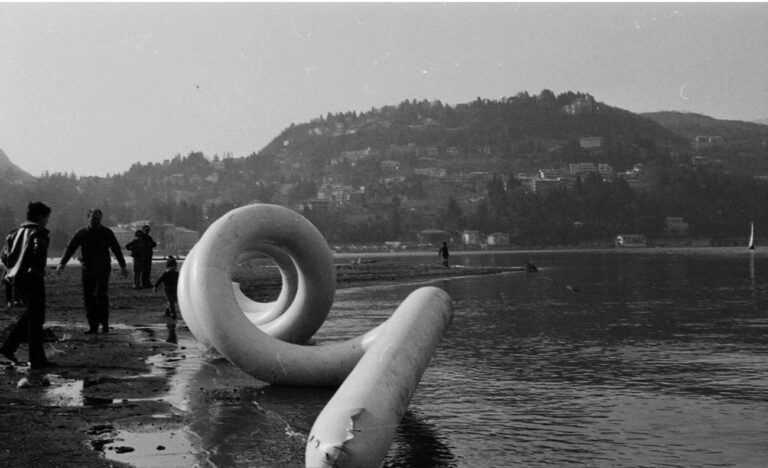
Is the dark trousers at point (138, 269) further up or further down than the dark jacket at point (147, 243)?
further down

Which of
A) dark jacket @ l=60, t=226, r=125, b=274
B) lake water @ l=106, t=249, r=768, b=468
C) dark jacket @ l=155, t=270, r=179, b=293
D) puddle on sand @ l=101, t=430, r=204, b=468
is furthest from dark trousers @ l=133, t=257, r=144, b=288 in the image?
puddle on sand @ l=101, t=430, r=204, b=468

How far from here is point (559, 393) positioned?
8766mm

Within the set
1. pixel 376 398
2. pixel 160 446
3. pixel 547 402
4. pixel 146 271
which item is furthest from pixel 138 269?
pixel 376 398

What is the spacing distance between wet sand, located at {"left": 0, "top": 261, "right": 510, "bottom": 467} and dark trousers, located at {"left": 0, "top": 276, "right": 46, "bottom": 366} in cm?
24

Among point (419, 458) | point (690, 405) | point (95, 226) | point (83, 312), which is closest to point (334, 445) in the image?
A: point (419, 458)

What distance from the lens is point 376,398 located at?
219 inches

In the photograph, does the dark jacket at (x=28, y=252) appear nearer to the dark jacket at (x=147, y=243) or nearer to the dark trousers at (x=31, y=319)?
the dark trousers at (x=31, y=319)

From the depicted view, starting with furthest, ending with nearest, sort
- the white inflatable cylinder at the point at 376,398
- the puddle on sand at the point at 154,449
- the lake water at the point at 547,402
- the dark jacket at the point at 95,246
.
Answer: the dark jacket at the point at 95,246, the lake water at the point at 547,402, the puddle on sand at the point at 154,449, the white inflatable cylinder at the point at 376,398

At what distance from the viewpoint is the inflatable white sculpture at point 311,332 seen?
5160 millimetres

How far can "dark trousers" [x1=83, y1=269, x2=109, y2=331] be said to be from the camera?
1304 centimetres

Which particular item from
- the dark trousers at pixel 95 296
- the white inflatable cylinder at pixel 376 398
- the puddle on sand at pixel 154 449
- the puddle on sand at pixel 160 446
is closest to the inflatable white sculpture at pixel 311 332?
the white inflatable cylinder at pixel 376 398

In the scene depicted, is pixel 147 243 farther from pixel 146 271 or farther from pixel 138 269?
pixel 146 271

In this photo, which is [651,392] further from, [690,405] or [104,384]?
[104,384]

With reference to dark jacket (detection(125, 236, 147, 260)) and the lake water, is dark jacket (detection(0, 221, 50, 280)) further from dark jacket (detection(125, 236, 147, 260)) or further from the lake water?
dark jacket (detection(125, 236, 147, 260))
